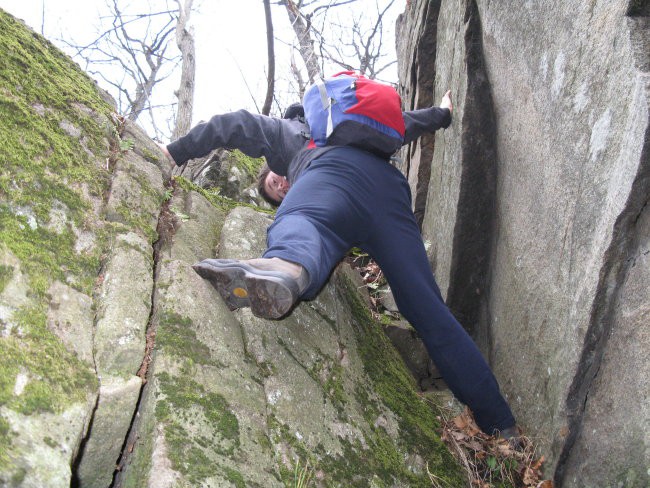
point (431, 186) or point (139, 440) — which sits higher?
point (431, 186)

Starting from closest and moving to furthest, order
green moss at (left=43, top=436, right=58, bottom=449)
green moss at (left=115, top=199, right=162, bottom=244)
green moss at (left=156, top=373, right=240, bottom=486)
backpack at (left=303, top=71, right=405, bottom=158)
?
1. green moss at (left=43, top=436, right=58, bottom=449)
2. green moss at (left=156, top=373, right=240, bottom=486)
3. green moss at (left=115, top=199, right=162, bottom=244)
4. backpack at (left=303, top=71, right=405, bottom=158)

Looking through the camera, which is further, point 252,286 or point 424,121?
point 424,121

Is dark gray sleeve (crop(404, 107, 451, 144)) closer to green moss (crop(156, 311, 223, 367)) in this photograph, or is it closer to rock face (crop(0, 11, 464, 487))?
rock face (crop(0, 11, 464, 487))

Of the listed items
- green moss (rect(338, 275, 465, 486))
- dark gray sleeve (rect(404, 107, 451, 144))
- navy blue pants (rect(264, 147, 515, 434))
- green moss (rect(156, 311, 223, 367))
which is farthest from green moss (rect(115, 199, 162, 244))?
dark gray sleeve (rect(404, 107, 451, 144))

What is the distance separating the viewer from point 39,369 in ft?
8.07

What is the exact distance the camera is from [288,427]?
310cm

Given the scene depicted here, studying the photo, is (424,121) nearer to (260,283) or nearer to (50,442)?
(260,283)

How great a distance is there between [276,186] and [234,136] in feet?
2.45

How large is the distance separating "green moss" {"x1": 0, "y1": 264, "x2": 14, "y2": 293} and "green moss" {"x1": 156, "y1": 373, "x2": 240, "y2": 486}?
88cm

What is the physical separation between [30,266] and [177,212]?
1498 mm

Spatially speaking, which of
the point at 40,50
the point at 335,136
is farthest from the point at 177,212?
the point at 40,50

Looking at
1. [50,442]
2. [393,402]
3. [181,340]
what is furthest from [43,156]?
[393,402]

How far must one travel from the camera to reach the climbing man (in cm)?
314

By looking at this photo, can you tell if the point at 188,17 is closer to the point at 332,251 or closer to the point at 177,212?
the point at 177,212
